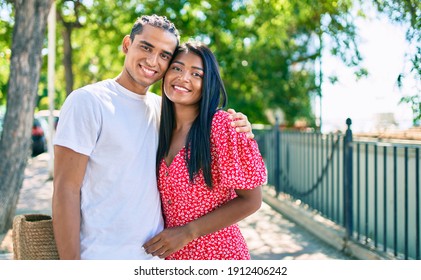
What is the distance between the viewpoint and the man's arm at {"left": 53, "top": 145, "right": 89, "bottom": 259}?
2.47m

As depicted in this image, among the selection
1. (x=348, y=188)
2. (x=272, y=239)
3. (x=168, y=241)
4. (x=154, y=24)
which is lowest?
(x=272, y=239)

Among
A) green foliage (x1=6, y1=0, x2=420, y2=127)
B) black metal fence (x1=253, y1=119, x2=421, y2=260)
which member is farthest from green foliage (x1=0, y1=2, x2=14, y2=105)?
black metal fence (x1=253, y1=119, x2=421, y2=260)

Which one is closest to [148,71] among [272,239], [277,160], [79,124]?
[79,124]

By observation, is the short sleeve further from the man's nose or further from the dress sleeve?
the dress sleeve

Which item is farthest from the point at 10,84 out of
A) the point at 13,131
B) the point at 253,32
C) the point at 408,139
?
the point at 253,32

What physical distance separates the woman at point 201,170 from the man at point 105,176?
79mm

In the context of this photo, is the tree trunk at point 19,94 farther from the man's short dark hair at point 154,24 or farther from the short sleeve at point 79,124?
the short sleeve at point 79,124

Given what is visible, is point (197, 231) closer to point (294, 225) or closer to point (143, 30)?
point (143, 30)

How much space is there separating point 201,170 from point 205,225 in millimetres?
253

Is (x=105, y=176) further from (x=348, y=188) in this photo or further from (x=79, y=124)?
(x=348, y=188)

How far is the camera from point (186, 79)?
8.98ft

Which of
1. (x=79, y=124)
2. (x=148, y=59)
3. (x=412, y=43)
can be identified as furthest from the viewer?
(x=412, y=43)

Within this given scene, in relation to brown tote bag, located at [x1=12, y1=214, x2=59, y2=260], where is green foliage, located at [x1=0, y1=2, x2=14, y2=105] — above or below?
above

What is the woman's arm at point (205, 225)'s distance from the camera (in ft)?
8.63
